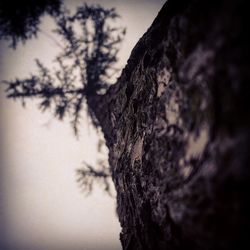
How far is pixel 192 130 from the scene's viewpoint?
4.96 feet

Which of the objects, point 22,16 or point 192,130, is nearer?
point 192,130

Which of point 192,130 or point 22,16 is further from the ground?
point 22,16

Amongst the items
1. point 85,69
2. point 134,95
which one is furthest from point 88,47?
point 134,95

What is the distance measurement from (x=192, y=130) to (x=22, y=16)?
Result: 10.5ft

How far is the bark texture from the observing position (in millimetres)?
1173

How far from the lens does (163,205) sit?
1917 mm

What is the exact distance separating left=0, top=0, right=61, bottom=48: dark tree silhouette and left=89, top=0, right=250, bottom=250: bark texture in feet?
6.55

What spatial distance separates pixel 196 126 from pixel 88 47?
3.05 metres

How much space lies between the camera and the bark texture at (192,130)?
1173 mm

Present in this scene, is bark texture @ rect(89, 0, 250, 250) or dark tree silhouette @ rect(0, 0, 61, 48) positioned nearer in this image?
bark texture @ rect(89, 0, 250, 250)

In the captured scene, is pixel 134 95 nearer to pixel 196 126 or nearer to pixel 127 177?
pixel 127 177

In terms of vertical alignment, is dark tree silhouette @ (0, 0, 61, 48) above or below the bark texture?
above

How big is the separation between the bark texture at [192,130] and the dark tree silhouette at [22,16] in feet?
6.55

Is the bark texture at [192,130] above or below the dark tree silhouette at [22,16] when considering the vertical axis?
below
